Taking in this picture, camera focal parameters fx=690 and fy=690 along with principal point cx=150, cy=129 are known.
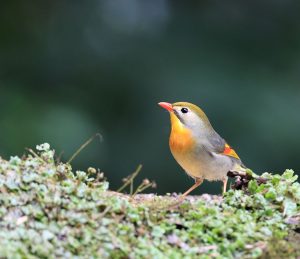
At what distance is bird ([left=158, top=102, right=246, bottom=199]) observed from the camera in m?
5.37

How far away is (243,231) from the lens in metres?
3.55

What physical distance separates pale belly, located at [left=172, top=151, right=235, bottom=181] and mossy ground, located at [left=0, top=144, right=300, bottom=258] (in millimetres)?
1450

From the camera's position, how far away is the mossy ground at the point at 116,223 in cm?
316

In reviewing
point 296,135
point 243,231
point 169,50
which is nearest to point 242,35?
point 169,50

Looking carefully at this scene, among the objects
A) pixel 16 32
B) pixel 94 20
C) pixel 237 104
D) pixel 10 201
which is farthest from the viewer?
pixel 94 20

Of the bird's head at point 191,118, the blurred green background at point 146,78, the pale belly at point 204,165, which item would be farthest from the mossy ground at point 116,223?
the blurred green background at point 146,78

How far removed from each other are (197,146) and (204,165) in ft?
0.52

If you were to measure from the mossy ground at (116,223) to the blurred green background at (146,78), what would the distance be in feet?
10.1

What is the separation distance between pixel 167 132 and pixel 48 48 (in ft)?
5.37

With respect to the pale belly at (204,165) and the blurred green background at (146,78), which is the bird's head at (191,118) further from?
the blurred green background at (146,78)

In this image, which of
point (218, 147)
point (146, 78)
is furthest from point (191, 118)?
point (146, 78)

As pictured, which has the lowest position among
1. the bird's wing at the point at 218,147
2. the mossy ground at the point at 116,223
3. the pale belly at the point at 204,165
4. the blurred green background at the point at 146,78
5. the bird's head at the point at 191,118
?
the mossy ground at the point at 116,223

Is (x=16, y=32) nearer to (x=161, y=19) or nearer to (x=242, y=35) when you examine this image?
(x=161, y=19)

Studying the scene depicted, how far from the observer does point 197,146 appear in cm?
538
